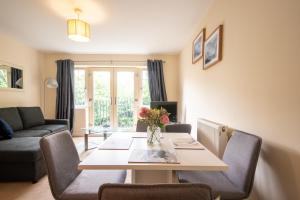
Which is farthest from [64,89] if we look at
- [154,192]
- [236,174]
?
[154,192]

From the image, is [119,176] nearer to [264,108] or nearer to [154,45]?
[264,108]

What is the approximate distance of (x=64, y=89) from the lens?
184 inches

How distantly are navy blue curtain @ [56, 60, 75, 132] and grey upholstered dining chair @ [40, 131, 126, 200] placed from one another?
332 cm

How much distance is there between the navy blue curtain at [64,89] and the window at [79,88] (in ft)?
0.94

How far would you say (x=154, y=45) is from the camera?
13.4 feet

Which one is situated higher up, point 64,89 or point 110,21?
point 110,21

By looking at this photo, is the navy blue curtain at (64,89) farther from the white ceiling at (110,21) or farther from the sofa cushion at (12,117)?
the sofa cushion at (12,117)

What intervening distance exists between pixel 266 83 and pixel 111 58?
13.4ft

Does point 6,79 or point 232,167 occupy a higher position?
point 6,79

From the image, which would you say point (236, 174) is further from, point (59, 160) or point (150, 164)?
point (59, 160)

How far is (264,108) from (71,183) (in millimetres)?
1559

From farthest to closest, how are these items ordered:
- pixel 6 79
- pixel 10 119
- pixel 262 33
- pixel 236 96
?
pixel 6 79 → pixel 10 119 → pixel 236 96 → pixel 262 33

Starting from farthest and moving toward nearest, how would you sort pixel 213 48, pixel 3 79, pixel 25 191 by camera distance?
pixel 3 79, pixel 213 48, pixel 25 191

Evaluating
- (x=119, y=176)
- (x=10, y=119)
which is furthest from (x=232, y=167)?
(x=10, y=119)
